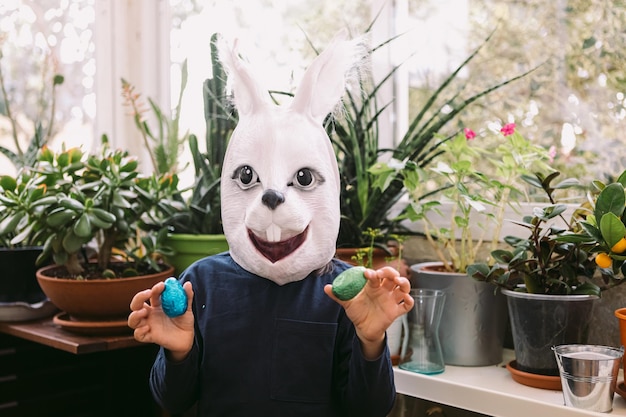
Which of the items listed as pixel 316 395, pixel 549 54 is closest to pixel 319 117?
pixel 316 395

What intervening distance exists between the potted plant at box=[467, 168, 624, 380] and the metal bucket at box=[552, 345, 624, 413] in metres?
0.10

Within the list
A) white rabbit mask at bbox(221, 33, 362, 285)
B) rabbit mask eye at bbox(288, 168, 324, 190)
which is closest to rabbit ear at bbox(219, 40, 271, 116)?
white rabbit mask at bbox(221, 33, 362, 285)

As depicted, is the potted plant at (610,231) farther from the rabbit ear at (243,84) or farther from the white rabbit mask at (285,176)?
the rabbit ear at (243,84)

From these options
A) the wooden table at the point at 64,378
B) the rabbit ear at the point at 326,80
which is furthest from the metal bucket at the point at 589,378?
the wooden table at the point at 64,378

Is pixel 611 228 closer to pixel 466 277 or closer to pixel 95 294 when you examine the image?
pixel 466 277

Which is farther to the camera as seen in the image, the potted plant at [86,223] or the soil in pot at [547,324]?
the potted plant at [86,223]

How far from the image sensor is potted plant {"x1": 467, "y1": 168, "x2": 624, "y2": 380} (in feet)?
3.80

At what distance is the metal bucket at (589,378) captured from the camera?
41.1 inches

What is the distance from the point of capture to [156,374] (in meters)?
1.12

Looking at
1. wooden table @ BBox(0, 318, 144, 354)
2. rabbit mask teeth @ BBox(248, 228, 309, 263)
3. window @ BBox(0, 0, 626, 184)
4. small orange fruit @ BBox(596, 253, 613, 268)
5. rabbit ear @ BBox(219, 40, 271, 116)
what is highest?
window @ BBox(0, 0, 626, 184)

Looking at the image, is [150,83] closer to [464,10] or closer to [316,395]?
[464,10]

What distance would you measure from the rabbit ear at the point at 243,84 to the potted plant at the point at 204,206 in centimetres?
35

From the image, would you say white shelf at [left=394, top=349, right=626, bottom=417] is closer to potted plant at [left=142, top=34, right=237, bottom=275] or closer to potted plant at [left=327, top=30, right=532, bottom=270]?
potted plant at [left=327, top=30, right=532, bottom=270]

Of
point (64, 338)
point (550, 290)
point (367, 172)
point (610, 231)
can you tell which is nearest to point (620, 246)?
point (610, 231)
